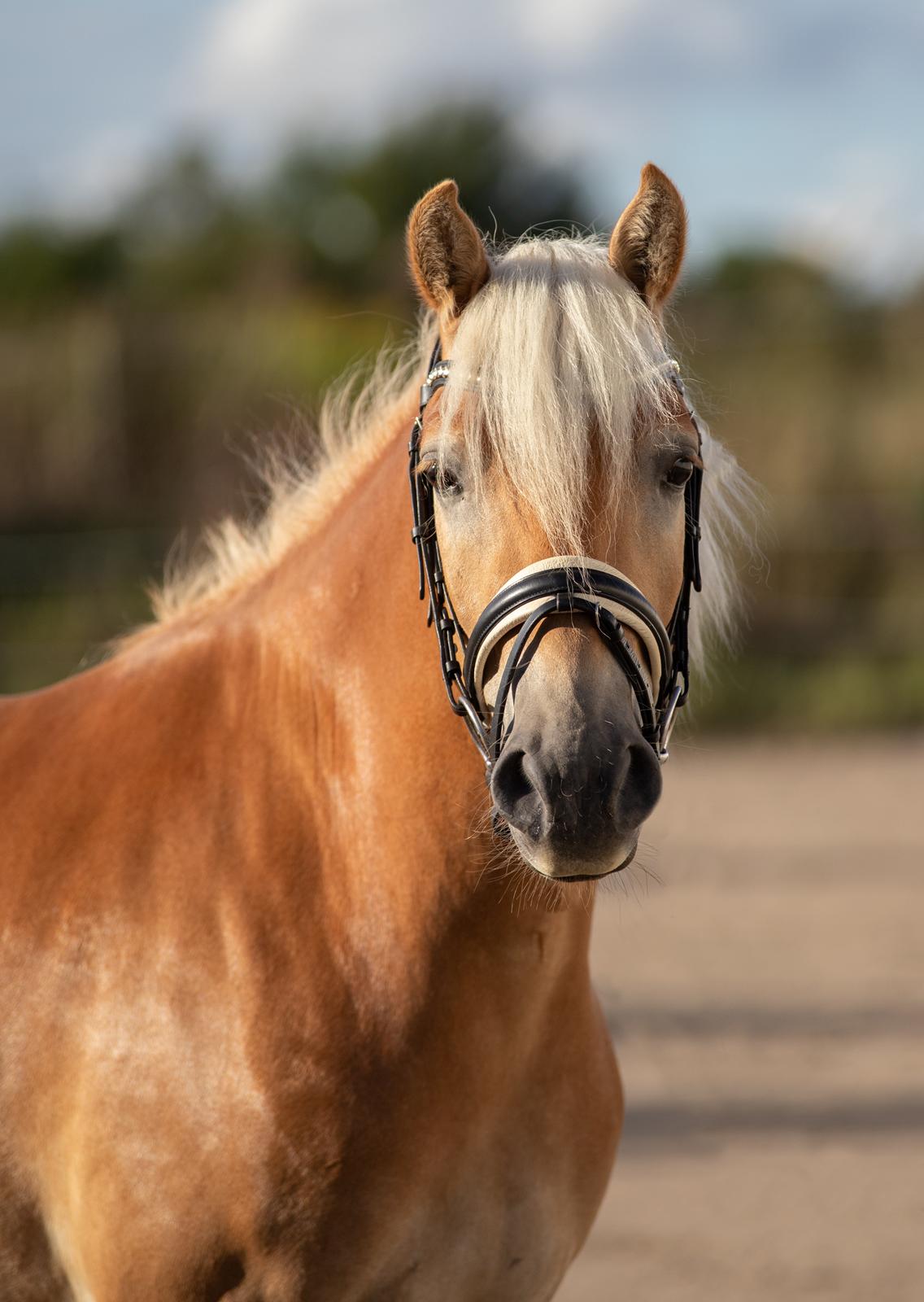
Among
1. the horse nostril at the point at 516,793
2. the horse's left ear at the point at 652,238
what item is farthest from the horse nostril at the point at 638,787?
the horse's left ear at the point at 652,238

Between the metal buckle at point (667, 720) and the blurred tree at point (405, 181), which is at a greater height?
the metal buckle at point (667, 720)

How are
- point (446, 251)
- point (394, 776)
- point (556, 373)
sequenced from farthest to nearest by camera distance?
point (394, 776)
point (446, 251)
point (556, 373)

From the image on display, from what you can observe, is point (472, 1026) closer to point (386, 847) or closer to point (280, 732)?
point (386, 847)

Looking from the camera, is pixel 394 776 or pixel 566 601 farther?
pixel 394 776

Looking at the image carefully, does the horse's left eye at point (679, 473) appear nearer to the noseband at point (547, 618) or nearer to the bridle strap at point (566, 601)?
the noseband at point (547, 618)

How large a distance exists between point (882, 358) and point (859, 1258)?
1264cm

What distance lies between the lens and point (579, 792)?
63.6 inches

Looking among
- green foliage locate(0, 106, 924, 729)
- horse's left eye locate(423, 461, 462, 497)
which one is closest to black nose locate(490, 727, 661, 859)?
horse's left eye locate(423, 461, 462, 497)

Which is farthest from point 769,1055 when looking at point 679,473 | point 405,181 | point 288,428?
point 405,181

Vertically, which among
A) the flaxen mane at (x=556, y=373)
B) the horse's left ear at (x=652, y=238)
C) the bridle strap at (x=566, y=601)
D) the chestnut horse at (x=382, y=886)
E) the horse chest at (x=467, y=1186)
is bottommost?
the horse chest at (x=467, y=1186)

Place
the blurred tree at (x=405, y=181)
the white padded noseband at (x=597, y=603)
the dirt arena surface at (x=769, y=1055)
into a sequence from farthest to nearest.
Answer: the blurred tree at (x=405, y=181) → the dirt arena surface at (x=769, y=1055) → the white padded noseband at (x=597, y=603)

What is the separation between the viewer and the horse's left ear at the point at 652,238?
1918mm

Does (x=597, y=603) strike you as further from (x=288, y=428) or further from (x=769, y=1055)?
(x=288, y=428)

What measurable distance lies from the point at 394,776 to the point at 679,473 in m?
0.66
